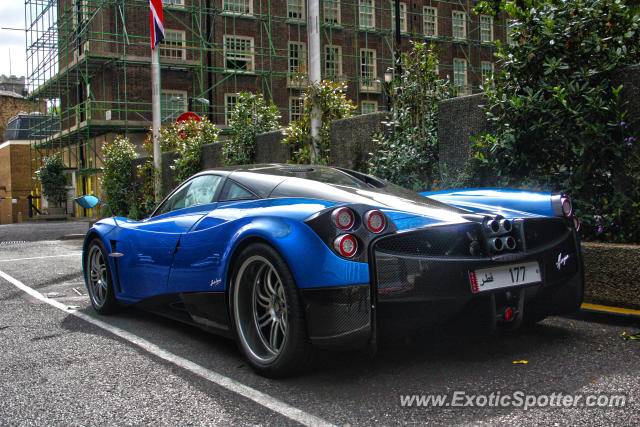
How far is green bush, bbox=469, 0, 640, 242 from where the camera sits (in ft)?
17.1

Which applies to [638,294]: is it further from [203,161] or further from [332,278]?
[203,161]

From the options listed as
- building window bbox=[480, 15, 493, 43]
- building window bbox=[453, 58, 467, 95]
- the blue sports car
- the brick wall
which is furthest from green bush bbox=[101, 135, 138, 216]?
the brick wall

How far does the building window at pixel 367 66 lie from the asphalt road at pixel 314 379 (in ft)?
103

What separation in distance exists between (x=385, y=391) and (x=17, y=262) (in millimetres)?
9563

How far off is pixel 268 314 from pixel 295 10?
104 feet

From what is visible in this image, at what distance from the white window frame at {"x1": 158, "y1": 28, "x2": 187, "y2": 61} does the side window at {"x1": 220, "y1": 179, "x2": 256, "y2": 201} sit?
27.6 meters

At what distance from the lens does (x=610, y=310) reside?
15.2 ft

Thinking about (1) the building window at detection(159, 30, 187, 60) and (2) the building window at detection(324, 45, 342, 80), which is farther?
(2) the building window at detection(324, 45, 342, 80)

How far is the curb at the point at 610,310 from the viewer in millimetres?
4461

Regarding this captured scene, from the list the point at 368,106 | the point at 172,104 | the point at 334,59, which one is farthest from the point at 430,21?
the point at 172,104

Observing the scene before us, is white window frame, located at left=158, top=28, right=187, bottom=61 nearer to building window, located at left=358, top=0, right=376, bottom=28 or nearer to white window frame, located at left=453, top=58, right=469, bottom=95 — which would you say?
building window, located at left=358, top=0, right=376, bottom=28

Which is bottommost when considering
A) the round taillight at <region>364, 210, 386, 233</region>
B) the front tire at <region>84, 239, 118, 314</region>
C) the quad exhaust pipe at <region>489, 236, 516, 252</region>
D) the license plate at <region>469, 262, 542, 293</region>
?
the front tire at <region>84, 239, 118, 314</region>

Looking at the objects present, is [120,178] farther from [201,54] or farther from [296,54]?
[296,54]

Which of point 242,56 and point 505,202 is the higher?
point 242,56
